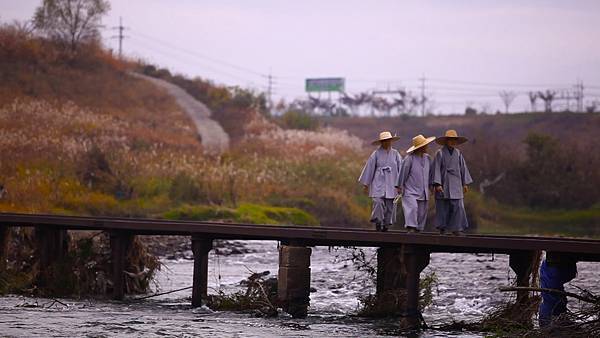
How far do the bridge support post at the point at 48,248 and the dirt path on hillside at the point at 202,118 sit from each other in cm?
2830

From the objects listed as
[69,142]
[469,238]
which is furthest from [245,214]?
[469,238]

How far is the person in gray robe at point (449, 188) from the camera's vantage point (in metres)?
18.3

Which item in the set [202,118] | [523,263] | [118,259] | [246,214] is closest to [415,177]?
[523,263]

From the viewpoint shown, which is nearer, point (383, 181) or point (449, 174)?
point (449, 174)

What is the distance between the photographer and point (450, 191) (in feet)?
60.1

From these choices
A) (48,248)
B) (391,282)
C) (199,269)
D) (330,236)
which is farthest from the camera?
(48,248)

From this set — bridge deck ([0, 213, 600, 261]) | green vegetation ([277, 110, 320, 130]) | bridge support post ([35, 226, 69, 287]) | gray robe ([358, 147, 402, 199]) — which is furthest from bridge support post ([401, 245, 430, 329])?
green vegetation ([277, 110, 320, 130])

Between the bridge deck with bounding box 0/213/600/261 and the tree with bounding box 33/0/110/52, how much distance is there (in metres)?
47.0

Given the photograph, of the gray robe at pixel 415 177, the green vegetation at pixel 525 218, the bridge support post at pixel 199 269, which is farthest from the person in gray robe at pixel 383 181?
the green vegetation at pixel 525 218

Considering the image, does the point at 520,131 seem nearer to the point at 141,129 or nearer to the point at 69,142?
the point at 141,129

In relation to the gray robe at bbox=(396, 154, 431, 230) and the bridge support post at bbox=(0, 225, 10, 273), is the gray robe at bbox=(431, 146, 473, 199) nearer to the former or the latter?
the gray robe at bbox=(396, 154, 431, 230)

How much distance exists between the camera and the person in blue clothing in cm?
1494

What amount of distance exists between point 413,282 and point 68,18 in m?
55.4

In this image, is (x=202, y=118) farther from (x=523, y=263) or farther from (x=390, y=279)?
(x=523, y=263)
